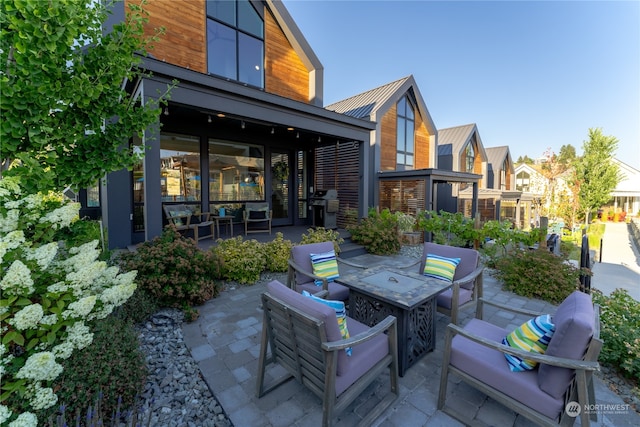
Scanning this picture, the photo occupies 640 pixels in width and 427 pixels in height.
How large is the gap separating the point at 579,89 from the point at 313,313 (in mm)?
18095

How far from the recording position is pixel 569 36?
334 inches

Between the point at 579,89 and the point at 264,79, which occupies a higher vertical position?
the point at 579,89

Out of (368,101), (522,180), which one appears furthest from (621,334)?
(522,180)

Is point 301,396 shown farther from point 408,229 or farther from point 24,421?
point 408,229

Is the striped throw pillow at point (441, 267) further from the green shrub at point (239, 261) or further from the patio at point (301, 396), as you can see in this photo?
the green shrub at point (239, 261)

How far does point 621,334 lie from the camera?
8.82 feet

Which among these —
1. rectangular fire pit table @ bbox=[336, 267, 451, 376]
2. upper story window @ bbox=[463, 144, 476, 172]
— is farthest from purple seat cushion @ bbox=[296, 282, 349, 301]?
upper story window @ bbox=[463, 144, 476, 172]

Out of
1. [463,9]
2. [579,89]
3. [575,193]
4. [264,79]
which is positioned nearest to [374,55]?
[463,9]

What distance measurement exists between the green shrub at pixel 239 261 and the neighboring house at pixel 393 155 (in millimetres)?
4121

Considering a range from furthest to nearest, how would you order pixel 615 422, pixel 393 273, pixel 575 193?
pixel 575 193 → pixel 393 273 → pixel 615 422

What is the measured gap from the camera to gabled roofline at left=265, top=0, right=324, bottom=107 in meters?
7.90

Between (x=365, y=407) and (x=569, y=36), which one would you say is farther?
(x=569, y=36)

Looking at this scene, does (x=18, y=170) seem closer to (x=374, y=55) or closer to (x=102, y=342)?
(x=102, y=342)

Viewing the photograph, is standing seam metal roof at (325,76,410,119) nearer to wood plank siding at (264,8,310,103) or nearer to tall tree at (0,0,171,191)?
wood plank siding at (264,8,310,103)
